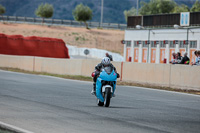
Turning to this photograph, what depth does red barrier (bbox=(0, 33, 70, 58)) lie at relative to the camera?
43594 millimetres

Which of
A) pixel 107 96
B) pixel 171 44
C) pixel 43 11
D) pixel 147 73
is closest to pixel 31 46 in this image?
pixel 171 44

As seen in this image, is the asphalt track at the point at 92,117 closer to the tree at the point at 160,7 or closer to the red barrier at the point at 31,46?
the red barrier at the point at 31,46

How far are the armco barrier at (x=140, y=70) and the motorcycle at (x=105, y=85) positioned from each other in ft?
28.6

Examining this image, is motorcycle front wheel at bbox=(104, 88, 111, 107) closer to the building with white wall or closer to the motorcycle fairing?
the motorcycle fairing

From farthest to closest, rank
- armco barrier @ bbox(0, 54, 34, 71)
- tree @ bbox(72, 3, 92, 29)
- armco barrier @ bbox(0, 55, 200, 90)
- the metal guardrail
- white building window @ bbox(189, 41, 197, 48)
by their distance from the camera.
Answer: tree @ bbox(72, 3, 92, 29) < the metal guardrail < white building window @ bbox(189, 41, 197, 48) < armco barrier @ bbox(0, 54, 34, 71) < armco barrier @ bbox(0, 55, 200, 90)

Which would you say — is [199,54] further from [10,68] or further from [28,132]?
[10,68]

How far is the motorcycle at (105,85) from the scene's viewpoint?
1316 cm

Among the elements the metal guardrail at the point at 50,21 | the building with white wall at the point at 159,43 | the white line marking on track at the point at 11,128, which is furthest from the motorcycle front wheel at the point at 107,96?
the metal guardrail at the point at 50,21

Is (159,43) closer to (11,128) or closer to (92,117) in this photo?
(92,117)

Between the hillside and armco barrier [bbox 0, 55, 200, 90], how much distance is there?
57866 mm

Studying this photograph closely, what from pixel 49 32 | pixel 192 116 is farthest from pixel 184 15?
pixel 49 32

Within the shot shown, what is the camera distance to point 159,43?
49.8 meters

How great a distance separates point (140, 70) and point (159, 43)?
2564cm

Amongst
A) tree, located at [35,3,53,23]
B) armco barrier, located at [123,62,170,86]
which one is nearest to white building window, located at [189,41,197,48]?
armco barrier, located at [123,62,170,86]
